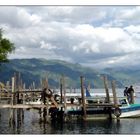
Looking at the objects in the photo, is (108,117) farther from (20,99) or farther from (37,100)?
(37,100)

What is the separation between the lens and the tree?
70.8 m

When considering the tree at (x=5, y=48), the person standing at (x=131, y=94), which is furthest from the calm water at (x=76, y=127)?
the tree at (x=5, y=48)

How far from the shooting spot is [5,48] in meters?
71.6

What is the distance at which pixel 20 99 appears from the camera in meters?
54.5

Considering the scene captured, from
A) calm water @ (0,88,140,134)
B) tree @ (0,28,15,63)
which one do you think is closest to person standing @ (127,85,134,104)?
calm water @ (0,88,140,134)

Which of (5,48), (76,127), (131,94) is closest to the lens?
(76,127)

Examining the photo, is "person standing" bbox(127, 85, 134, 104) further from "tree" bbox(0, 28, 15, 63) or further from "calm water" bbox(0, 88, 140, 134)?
"tree" bbox(0, 28, 15, 63)

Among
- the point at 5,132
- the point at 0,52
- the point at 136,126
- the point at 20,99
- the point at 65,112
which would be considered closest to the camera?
the point at 5,132

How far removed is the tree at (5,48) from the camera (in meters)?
70.8

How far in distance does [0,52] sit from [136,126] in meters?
29.5

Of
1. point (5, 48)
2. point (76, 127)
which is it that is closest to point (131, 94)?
point (76, 127)

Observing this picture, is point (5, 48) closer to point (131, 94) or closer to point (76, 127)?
point (131, 94)
